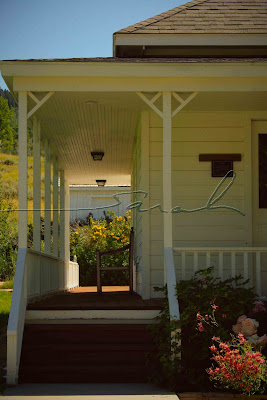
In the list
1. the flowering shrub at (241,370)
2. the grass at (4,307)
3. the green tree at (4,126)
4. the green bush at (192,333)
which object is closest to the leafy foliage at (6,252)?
the grass at (4,307)

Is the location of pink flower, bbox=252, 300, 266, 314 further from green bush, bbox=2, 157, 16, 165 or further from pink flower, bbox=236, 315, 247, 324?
green bush, bbox=2, 157, 16, 165

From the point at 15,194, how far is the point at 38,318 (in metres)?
28.2

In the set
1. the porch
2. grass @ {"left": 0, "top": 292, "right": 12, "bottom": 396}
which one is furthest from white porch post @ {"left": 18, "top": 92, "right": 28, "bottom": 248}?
grass @ {"left": 0, "top": 292, "right": 12, "bottom": 396}

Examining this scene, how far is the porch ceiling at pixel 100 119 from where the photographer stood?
25.5 feet

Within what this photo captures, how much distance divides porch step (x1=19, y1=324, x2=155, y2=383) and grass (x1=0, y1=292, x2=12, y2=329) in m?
3.85

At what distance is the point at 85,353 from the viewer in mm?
6594

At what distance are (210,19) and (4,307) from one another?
6.34 metres

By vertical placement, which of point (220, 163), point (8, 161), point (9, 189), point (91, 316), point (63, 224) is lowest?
point (91, 316)

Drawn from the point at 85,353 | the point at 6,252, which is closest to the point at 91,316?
the point at 85,353

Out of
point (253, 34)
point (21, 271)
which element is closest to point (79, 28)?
point (253, 34)

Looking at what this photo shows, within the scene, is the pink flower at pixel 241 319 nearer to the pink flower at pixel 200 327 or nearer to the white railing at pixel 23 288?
the pink flower at pixel 200 327

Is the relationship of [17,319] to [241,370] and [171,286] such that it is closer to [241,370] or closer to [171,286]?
[171,286]

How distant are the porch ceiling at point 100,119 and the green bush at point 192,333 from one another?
2.40 m

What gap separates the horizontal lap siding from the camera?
845 centimetres
